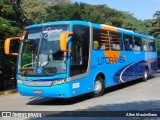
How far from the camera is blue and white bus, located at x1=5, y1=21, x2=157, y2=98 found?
39.9ft

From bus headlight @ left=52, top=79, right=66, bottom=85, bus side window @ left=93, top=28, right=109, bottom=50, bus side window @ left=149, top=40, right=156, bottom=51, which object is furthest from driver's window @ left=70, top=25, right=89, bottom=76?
bus side window @ left=149, top=40, right=156, bottom=51

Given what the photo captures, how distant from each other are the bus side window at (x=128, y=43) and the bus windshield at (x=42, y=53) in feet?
18.5

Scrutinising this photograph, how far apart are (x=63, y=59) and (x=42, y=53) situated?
854 millimetres

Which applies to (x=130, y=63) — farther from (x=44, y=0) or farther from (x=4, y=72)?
(x=44, y=0)

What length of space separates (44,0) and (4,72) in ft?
138

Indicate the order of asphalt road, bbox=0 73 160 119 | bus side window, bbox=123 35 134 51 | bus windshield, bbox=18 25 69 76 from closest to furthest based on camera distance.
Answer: asphalt road, bbox=0 73 160 119 < bus windshield, bbox=18 25 69 76 < bus side window, bbox=123 35 134 51

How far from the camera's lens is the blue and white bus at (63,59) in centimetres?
1217

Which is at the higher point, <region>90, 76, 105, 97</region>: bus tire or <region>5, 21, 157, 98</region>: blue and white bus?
<region>5, 21, 157, 98</region>: blue and white bus

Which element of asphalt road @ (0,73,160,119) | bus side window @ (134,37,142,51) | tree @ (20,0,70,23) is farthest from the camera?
tree @ (20,0,70,23)

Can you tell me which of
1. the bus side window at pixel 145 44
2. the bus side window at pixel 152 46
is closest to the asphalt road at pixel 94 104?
the bus side window at pixel 145 44

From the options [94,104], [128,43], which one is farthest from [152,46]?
[94,104]

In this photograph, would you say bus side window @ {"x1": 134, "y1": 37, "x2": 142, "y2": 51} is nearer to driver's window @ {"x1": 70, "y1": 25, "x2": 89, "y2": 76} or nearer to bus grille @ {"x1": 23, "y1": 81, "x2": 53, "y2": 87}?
driver's window @ {"x1": 70, "y1": 25, "x2": 89, "y2": 76}

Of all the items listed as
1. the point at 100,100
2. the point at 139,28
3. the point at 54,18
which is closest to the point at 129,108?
the point at 100,100

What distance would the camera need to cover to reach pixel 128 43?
18094mm
